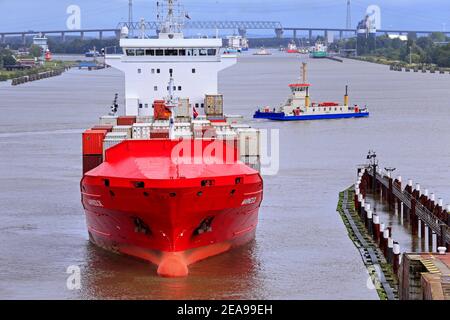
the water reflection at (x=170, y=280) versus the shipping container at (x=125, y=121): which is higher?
the shipping container at (x=125, y=121)

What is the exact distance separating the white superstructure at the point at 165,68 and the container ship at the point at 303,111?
25445 millimetres

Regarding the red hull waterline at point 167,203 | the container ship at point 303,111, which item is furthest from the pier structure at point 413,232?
the container ship at point 303,111

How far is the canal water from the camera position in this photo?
1875 cm

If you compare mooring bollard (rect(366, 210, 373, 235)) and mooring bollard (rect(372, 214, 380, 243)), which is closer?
mooring bollard (rect(372, 214, 380, 243))

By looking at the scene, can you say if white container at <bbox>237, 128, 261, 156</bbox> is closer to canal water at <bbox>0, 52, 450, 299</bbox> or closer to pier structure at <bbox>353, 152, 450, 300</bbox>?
canal water at <bbox>0, 52, 450, 299</bbox>

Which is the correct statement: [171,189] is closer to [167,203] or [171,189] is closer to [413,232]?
[167,203]

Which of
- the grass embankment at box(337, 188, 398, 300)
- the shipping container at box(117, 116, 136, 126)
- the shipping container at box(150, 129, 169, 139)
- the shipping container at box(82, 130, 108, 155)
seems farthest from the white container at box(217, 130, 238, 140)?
the shipping container at box(117, 116, 136, 126)

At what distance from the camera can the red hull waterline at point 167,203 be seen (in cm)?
1875

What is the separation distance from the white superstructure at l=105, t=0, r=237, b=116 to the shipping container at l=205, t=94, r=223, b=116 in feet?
3.05

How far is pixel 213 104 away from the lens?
29.3 metres

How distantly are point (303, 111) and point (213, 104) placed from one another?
92.2 ft

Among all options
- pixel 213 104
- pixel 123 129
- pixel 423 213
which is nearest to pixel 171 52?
pixel 213 104

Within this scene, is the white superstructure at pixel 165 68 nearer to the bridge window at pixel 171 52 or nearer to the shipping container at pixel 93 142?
the bridge window at pixel 171 52

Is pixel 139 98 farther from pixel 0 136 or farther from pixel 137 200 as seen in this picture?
pixel 0 136
